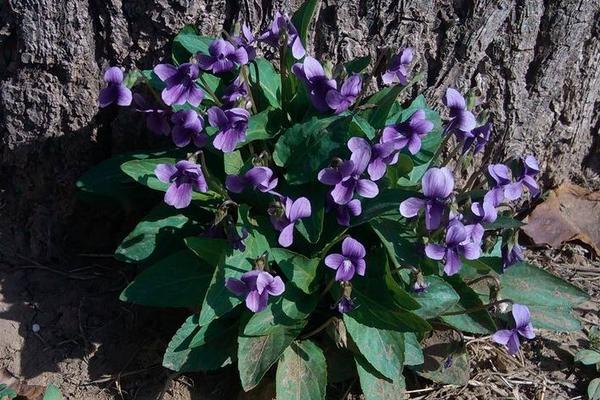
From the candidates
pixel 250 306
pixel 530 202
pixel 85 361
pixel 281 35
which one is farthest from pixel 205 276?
pixel 530 202

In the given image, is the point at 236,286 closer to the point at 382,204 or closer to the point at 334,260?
Answer: the point at 334,260

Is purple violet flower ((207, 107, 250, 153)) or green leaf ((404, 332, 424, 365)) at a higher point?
purple violet flower ((207, 107, 250, 153))

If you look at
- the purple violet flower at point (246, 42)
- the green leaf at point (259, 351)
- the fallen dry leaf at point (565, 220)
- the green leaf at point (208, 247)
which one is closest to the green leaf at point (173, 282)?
the green leaf at point (208, 247)

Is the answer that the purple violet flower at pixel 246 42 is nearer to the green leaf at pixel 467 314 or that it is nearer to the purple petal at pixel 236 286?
the purple petal at pixel 236 286

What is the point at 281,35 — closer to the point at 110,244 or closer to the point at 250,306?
the point at 250,306

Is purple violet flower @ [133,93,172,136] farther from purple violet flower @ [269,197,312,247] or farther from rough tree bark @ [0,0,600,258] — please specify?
purple violet flower @ [269,197,312,247]

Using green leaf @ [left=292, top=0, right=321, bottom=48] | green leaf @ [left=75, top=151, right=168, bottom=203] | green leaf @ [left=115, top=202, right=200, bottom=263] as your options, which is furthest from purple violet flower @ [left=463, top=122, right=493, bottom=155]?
green leaf @ [left=75, top=151, right=168, bottom=203]

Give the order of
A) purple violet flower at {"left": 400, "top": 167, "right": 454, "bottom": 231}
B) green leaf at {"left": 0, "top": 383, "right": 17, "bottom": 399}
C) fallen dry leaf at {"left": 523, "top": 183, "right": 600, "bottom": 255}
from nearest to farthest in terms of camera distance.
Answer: purple violet flower at {"left": 400, "top": 167, "right": 454, "bottom": 231} < green leaf at {"left": 0, "top": 383, "right": 17, "bottom": 399} < fallen dry leaf at {"left": 523, "top": 183, "right": 600, "bottom": 255}
